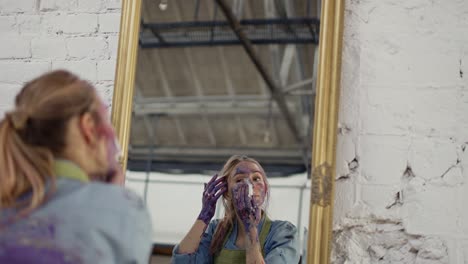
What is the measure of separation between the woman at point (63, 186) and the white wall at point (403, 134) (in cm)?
90

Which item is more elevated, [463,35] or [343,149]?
[463,35]

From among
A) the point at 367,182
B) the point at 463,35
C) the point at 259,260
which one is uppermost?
the point at 463,35

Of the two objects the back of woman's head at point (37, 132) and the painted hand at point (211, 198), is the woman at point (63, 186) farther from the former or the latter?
the painted hand at point (211, 198)

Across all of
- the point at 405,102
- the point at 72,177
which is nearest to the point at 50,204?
the point at 72,177

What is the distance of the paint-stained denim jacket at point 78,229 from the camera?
94 centimetres

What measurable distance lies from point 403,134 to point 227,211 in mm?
535

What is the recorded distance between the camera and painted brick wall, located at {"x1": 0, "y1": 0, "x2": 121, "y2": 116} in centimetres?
211

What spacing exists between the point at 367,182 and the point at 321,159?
0.14 meters

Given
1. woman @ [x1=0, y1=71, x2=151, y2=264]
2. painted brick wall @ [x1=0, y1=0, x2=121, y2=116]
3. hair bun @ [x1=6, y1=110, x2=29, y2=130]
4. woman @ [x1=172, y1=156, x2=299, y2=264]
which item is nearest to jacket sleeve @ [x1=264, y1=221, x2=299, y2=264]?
woman @ [x1=172, y1=156, x2=299, y2=264]

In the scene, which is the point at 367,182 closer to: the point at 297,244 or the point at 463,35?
the point at 297,244

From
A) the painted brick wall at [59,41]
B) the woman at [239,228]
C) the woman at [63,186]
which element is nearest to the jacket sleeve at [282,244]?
the woman at [239,228]

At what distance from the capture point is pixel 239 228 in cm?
185

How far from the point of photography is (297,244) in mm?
1817

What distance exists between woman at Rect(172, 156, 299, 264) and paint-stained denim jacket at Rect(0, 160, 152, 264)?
83 centimetres
